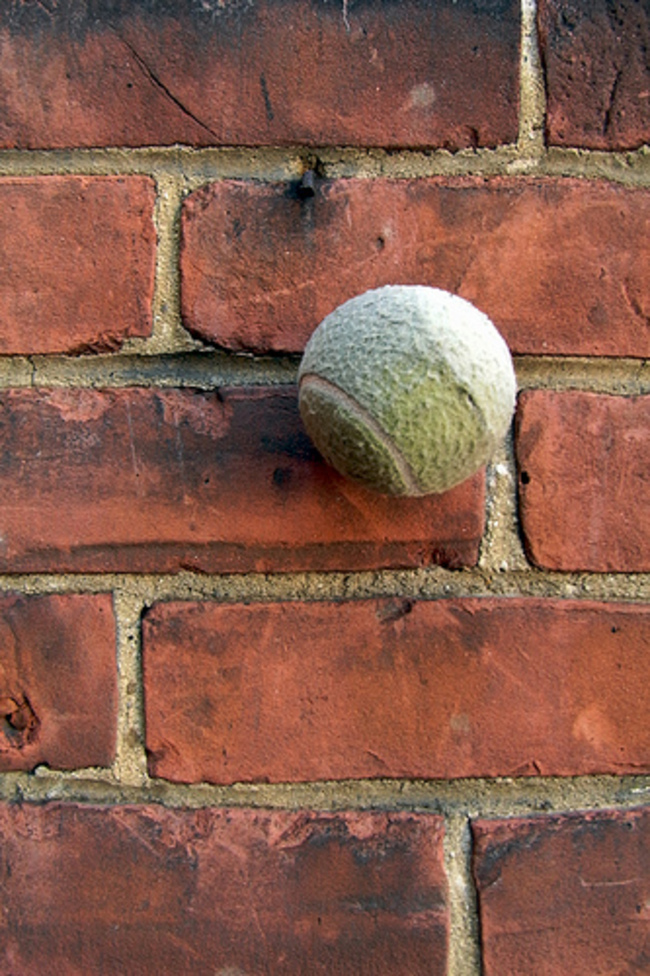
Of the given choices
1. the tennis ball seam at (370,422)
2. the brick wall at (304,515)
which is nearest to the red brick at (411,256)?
the brick wall at (304,515)

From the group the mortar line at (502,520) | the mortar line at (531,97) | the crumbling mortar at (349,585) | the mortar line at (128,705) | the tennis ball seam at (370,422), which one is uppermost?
the mortar line at (531,97)

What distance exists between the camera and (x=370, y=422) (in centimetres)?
36

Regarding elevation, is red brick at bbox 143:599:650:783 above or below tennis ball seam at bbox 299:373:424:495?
below


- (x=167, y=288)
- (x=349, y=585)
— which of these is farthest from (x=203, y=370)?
(x=349, y=585)

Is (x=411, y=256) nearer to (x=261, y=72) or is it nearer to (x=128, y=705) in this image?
(x=261, y=72)

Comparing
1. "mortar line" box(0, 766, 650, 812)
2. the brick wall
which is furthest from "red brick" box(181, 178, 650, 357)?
"mortar line" box(0, 766, 650, 812)

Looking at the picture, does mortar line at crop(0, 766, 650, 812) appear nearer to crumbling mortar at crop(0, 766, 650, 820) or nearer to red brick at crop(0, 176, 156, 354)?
crumbling mortar at crop(0, 766, 650, 820)

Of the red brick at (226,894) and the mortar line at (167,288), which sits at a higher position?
the mortar line at (167,288)

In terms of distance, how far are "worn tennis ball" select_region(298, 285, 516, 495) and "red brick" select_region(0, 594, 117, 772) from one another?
0.65 ft

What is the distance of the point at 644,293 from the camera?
484 mm

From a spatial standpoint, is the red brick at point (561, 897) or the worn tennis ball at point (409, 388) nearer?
the worn tennis ball at point (409, 388)

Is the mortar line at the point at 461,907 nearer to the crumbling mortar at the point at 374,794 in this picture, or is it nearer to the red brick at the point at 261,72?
the crumbling mortar at the point at 374,794

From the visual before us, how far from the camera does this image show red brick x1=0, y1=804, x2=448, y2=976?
1.50 ft

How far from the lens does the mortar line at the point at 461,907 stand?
46 centimetres
